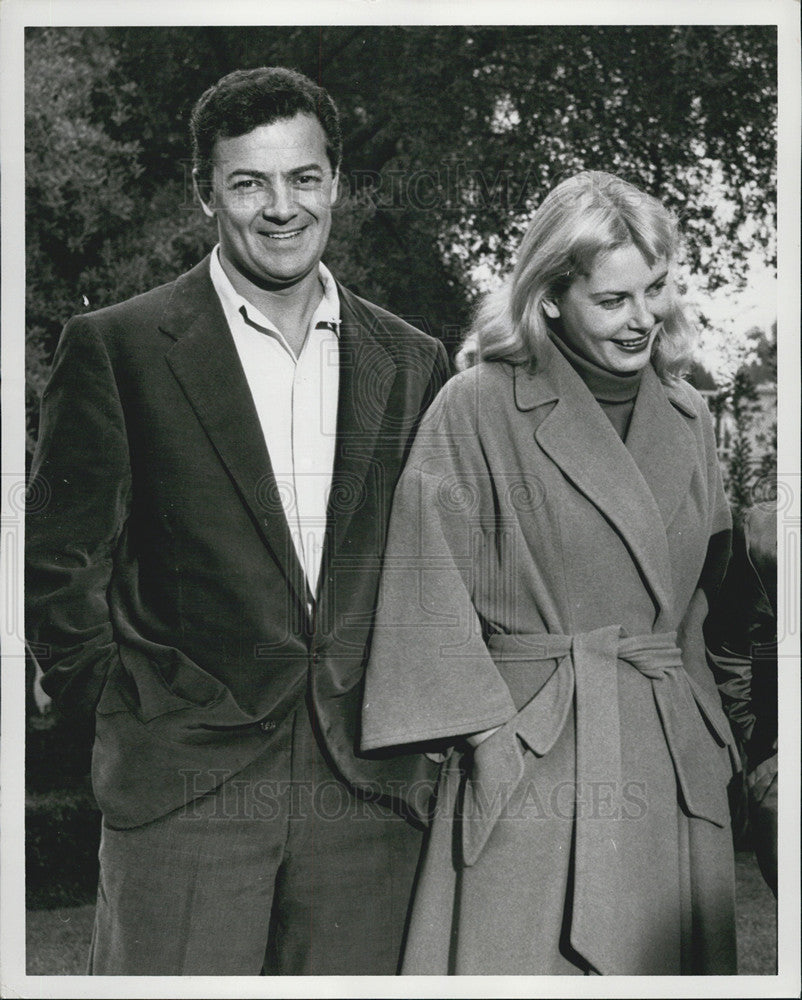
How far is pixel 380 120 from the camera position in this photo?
344 cm

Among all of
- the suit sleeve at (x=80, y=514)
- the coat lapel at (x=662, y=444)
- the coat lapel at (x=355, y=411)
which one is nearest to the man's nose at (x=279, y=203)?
the coat lapel at (x=355, y=411)

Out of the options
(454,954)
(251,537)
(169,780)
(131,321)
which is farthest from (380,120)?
(454,954)

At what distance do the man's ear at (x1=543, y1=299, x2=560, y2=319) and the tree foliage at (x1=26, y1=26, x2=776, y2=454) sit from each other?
0.71ft

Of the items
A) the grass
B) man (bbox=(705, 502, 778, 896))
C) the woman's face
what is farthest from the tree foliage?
the grass

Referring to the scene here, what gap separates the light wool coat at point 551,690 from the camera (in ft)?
10.4

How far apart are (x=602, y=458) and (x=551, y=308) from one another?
0.42 metres

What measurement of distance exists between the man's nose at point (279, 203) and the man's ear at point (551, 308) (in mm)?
708

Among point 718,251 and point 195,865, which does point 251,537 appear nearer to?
point 195,865

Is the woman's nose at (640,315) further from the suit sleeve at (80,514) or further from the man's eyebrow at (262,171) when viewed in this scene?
the suit sleeve at (80,514)

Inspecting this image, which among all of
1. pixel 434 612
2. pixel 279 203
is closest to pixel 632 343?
pixel 434 612

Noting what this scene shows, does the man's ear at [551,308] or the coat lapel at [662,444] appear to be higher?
the man's ear at [551,308]

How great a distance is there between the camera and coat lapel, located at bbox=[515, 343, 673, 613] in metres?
3.21

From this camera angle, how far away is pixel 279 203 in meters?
3.30

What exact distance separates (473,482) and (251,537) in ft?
1.96
